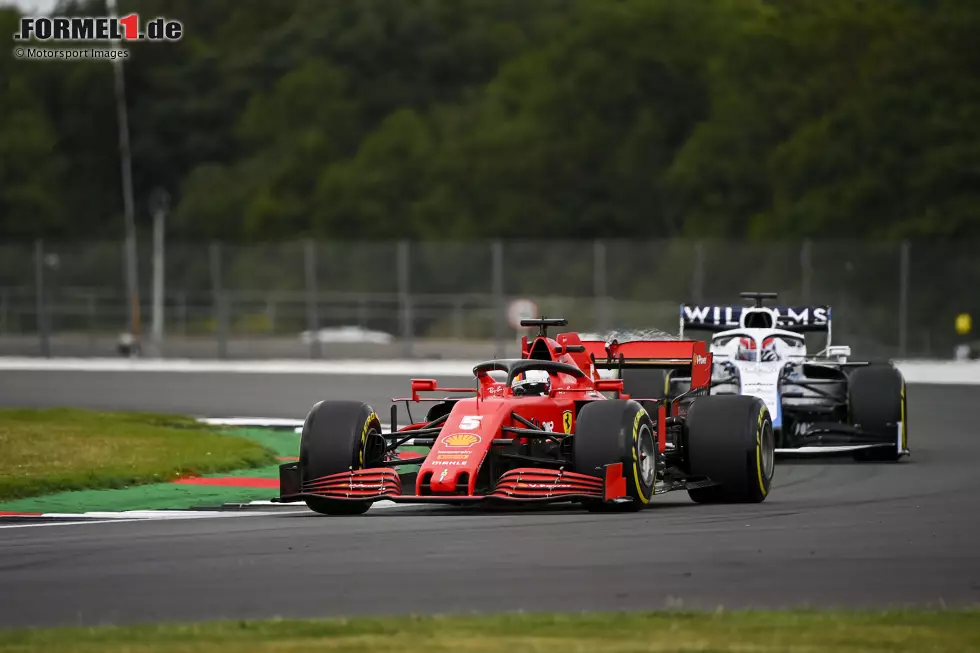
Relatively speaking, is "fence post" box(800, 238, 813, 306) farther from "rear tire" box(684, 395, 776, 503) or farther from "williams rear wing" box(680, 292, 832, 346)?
"rear tire" box(684, 395, 776, 503)

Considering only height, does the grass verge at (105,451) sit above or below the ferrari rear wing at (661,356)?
below

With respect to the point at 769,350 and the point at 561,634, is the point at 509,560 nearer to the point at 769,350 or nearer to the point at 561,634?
the point at 561,634

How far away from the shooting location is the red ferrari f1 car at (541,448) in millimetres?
13711

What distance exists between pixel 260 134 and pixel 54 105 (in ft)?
34.4

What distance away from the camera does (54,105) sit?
80.1 metres

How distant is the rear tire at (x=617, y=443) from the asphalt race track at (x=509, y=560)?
307mm

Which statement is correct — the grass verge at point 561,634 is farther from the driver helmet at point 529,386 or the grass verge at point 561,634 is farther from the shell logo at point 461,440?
the driver helmet at point 529,386

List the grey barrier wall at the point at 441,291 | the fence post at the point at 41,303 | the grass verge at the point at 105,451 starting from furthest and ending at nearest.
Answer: the fence post at the point at 41,303, the grey barrier wall at the point at 441,291, the grass verge at the point at 105,451

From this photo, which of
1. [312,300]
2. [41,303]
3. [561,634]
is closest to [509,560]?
[561,634]

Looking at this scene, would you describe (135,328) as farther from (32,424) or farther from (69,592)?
(69,592)

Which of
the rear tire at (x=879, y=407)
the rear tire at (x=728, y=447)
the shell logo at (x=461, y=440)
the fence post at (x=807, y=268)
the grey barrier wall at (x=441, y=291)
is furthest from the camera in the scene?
the fence post at (x=807, y=268)

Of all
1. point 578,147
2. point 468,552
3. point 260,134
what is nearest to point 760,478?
point 468,552

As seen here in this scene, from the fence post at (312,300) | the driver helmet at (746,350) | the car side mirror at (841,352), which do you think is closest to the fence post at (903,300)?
the fence post at (312,300)

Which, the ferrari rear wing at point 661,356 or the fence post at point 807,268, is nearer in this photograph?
the ferrari rear wing at point 661,356
